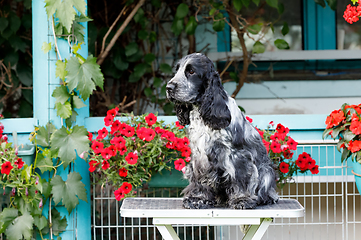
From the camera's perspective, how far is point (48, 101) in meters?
2.69

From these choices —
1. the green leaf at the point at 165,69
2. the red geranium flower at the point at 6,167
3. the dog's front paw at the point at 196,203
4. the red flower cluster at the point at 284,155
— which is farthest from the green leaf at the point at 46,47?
the green leaf at the point at 165,69

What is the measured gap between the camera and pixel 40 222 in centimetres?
259

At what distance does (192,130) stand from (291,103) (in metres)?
2.90

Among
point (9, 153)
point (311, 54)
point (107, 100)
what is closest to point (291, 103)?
point (311, 54)

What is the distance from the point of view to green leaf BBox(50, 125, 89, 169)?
2.50 meters

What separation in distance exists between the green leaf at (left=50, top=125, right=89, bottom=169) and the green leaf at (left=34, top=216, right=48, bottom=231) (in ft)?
1.29

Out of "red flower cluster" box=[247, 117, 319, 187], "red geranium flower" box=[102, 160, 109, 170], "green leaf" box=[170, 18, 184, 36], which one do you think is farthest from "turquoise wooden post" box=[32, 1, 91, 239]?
"green leaf" box=[170, 18, 184, 36]

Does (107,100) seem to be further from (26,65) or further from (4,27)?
(4,27)

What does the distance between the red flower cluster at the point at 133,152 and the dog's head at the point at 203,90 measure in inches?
25.4

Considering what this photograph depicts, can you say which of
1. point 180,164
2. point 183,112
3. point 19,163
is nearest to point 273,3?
point 180,164

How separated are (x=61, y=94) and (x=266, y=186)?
4.61 feet

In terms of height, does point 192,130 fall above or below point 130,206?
above

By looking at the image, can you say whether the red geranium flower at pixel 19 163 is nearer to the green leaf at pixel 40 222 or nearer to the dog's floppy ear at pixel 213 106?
the green leaf at pixel 40 222

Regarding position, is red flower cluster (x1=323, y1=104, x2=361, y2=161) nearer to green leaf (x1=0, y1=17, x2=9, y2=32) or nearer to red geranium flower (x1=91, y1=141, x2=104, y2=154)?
red geranium flower (x1=91, y1=141, x2=104, y2=154)
